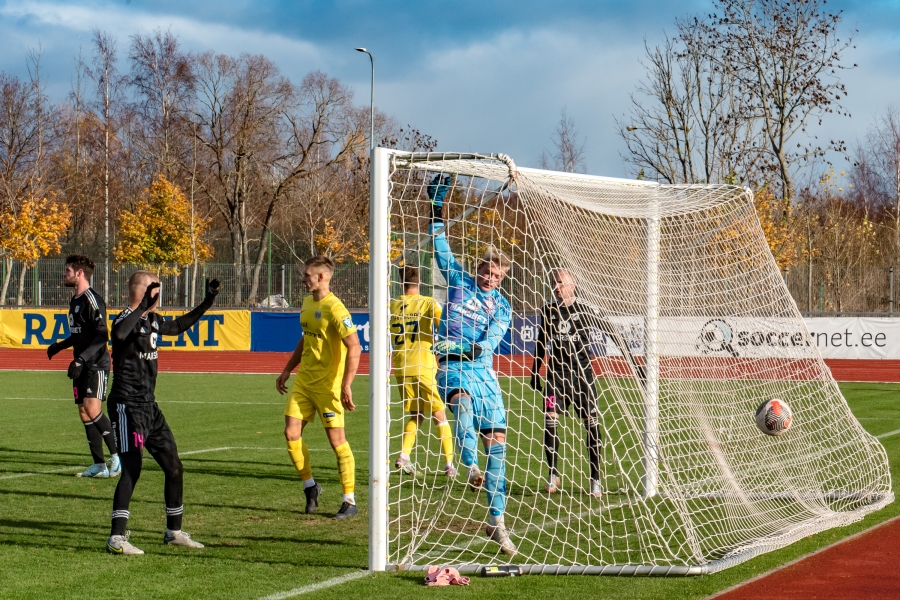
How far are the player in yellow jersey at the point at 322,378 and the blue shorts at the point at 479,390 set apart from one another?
112 centimetres

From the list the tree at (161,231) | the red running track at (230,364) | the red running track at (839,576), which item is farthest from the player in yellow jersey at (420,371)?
the tree at (161,231)

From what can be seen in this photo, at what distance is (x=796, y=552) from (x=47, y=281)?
30.4 meters

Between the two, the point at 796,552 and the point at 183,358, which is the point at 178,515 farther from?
the point at 183,358

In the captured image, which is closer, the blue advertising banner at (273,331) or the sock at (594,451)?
the sock at (594,451)

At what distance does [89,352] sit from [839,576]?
554 cm

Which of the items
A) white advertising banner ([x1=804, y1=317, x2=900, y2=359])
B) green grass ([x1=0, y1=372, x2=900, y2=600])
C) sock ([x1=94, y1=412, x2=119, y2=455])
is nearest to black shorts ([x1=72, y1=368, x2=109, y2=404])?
sock ([x1=94, y1=412, x2=119, y2=455])

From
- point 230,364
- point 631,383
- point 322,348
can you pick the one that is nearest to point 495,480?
point 631,383

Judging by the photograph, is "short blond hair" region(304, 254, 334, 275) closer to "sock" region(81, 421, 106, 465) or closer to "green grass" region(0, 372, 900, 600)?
"green grass" region(0, 372, 900, 600)

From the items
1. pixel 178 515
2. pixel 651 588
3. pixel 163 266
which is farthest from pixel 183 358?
pixel 651 588

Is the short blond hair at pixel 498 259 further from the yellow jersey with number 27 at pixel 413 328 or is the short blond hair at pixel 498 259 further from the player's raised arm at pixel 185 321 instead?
the player's raised arm at pixel 185 321

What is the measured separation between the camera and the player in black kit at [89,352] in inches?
311

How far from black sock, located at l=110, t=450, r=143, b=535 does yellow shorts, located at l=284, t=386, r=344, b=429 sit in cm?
142

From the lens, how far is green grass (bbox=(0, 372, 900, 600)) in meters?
5.27

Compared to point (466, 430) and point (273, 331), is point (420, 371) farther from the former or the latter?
point (273, 331)
